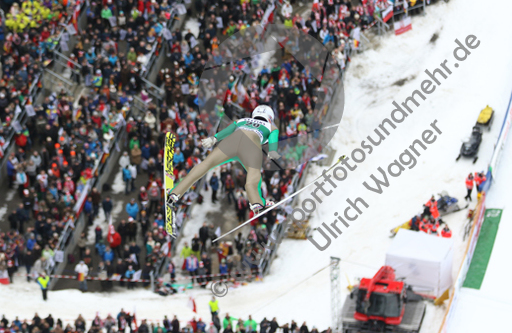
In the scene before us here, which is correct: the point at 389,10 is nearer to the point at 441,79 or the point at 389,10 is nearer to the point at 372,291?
the point at 441,79

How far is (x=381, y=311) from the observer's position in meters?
29.2

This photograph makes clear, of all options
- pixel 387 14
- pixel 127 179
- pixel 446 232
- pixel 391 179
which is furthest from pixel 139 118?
pixel 387 14

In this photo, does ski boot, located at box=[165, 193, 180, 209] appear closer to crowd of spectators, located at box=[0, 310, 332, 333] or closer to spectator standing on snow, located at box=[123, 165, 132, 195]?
crowd of spectators, located at box=[0, 310, 332, 333]

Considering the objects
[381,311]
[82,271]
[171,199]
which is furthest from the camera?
[82,271]

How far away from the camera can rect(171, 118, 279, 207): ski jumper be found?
61.7 ft

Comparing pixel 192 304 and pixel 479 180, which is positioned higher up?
pixel 479 180

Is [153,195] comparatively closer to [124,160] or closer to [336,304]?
[124,160]

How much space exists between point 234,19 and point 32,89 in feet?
26.5

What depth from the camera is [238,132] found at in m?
19.0

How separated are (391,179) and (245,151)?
66.0 feet

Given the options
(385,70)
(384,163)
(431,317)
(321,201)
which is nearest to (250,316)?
(431,317)

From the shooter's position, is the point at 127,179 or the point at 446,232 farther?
the point at 127,179

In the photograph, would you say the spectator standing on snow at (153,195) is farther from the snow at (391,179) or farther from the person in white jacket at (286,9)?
the person in white jacket at (286,9)

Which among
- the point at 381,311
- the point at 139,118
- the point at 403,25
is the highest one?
the point at 403,25
